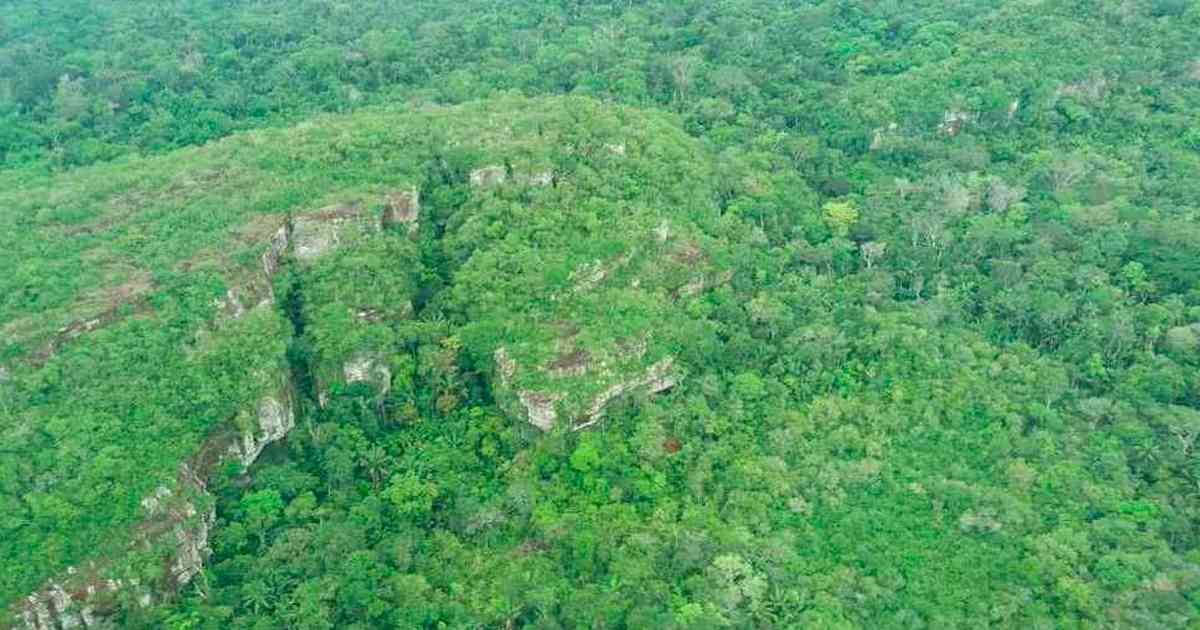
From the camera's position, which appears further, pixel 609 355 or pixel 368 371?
pixel 368 371

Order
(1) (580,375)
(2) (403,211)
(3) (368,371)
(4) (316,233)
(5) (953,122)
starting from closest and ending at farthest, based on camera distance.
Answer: (1) (580,375), (3) (368,371), (4) (316,233), (2) (403,211), (5) (953,122)

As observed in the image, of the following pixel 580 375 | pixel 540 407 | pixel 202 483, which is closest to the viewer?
pixel 202 483

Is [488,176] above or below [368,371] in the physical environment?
above

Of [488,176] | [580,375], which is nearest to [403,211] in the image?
[488,176]

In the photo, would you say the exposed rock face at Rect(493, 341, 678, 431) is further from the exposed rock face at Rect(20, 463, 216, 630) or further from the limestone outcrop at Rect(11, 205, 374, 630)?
the exposed rock face at Rect(20, 463, 216, 630)

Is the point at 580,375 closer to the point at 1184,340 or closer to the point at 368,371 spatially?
the point at 368,371

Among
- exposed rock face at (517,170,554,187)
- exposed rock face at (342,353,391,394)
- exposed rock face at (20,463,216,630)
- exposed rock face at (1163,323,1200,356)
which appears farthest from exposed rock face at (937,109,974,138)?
exposed rock face at (20,463,216,630)

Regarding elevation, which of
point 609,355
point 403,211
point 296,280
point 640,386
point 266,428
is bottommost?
Result: point 640,386
